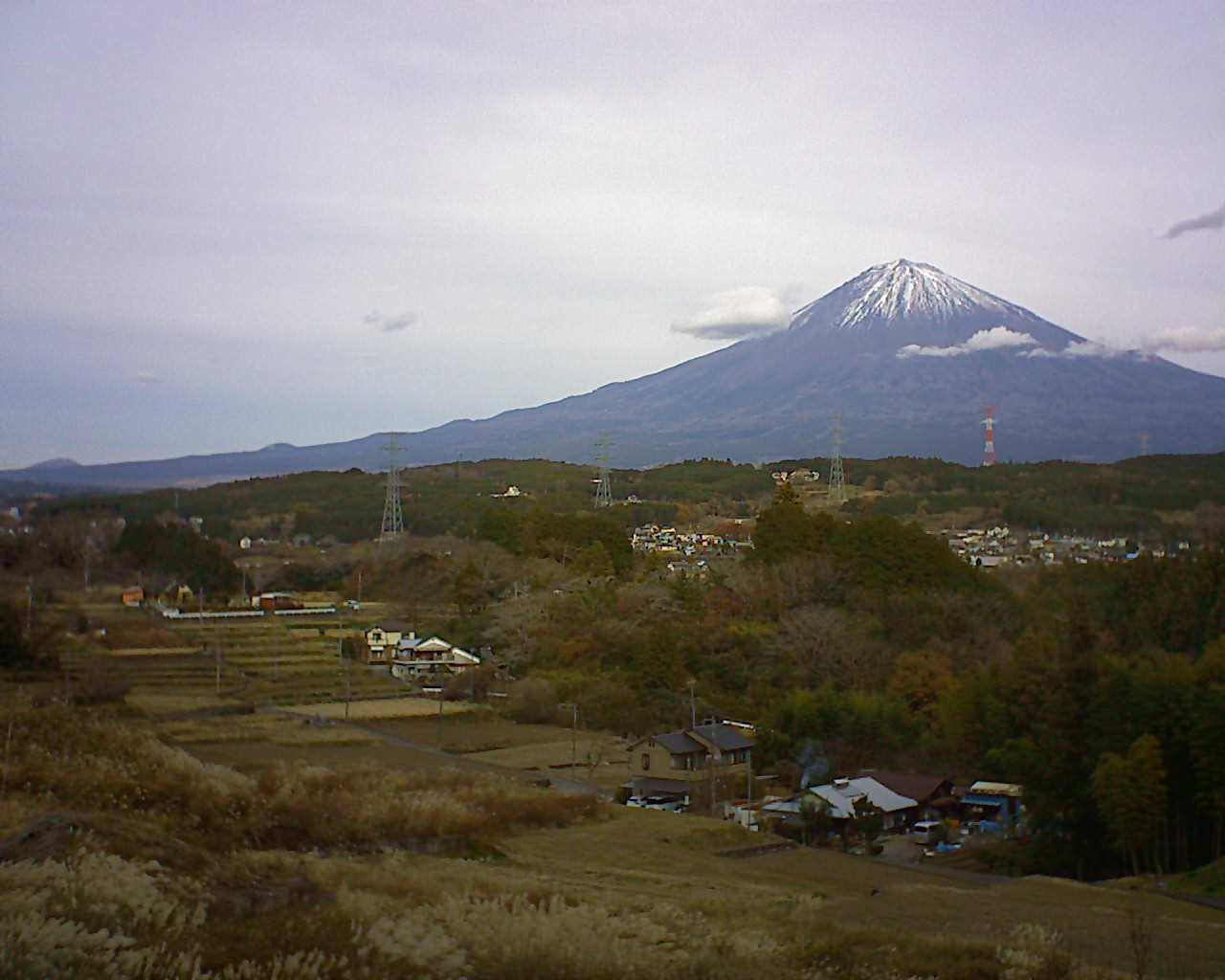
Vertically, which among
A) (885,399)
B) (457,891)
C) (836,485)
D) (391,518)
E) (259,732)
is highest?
(885,399)

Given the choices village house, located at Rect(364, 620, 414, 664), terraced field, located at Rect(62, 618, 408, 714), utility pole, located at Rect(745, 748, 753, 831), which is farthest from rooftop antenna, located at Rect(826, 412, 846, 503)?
utility pole, located at Rect(745, 748, 753, 831)

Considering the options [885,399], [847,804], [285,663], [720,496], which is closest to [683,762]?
[847,804]

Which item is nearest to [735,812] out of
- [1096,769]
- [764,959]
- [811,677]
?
[1096,769]

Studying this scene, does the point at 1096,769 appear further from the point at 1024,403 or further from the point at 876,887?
the point at 1024,403

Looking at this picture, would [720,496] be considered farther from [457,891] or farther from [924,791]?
[457,891]

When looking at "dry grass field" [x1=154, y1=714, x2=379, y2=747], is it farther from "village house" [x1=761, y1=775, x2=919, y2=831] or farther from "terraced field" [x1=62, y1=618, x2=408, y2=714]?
"village house" [x1=761, y1=775, x2=919, y2=831]
